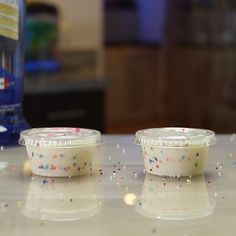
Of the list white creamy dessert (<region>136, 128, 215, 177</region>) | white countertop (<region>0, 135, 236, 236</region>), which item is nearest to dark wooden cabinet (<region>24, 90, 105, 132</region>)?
white countertop (<region>0, 135, 236, 236</region>)

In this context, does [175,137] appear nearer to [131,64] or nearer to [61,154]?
[61,154]

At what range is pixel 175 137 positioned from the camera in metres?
0.93

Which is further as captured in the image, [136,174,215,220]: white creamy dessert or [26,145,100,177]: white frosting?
[26,145,100,177]: white frosting

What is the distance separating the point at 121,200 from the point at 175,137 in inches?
6.8

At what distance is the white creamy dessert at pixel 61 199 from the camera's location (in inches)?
28.9

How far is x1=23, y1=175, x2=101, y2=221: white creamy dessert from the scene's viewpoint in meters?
0.73

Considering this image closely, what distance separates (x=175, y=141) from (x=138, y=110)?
5.14 meters

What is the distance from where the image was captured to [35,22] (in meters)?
3.53

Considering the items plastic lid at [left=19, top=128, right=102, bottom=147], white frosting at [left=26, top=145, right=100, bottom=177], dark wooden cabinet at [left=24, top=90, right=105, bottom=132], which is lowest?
dark wooden cabinet at [left=24, top=90, right=105, bottom=132]

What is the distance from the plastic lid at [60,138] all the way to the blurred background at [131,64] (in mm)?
1783

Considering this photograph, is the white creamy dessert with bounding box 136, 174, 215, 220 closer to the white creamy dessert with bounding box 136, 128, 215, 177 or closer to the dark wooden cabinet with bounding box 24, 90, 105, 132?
the white creamy dessert with bounding box 136, 128, 215, 177

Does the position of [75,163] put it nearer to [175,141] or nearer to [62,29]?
[175,141]

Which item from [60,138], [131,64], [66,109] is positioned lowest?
[66,109]

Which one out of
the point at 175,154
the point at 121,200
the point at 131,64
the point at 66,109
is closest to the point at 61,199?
the point at 121,200
